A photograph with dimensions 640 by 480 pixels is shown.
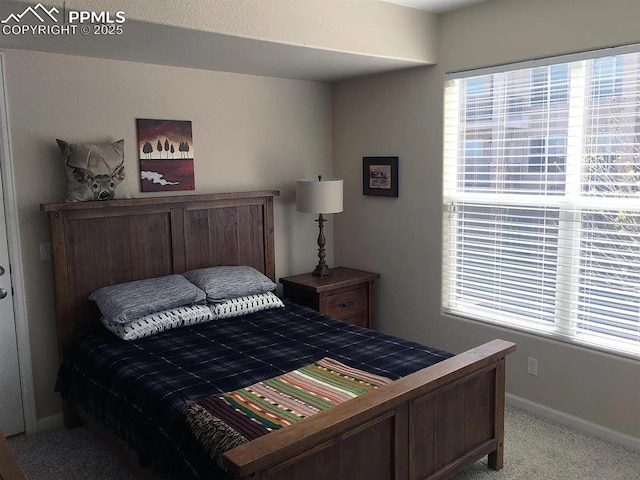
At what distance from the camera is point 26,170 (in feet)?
10.4

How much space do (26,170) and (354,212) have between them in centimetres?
242

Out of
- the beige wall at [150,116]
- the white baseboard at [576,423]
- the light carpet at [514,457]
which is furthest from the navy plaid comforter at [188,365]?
the white baseboard at [576,423]

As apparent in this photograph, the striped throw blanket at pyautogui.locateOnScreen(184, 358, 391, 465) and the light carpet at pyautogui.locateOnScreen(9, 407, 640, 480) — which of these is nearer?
the striped throw blanket at pyautogui.locateOnScreen(184, 358, 391, 465)

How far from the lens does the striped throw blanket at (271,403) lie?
80.2 inches

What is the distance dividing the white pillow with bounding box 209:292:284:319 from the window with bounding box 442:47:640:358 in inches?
49.6

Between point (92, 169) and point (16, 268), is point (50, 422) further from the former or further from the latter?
point (92, 169)

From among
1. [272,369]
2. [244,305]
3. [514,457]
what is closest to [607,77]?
[514,457]

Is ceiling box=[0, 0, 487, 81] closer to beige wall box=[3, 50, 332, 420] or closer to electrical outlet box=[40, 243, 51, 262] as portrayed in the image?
beige wall box=[3, 50, 332, 420]

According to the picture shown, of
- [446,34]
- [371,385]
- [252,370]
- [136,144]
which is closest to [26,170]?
[136,144]

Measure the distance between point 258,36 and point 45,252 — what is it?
177cm

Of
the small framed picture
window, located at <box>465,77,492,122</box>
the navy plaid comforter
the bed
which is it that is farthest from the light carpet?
window, located at <box>465,77,492,122</box>

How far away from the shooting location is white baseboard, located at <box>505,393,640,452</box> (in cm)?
303

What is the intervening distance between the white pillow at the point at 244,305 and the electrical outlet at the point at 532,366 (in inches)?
64.6

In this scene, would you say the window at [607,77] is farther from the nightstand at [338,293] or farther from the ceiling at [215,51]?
the nightstand at [338,293]
